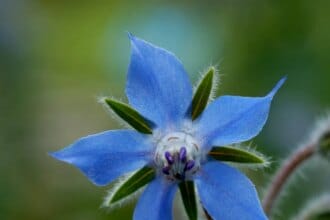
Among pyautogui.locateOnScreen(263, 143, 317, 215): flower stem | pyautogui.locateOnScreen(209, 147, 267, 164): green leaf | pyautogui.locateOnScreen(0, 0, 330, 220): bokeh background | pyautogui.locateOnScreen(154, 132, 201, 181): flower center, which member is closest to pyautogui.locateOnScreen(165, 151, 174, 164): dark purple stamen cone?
pyautogui.locateOnScreen(154, 132, 201, 181): flower center

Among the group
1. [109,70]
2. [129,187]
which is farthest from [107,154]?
[109,70]

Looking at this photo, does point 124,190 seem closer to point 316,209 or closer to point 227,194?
point 227,194

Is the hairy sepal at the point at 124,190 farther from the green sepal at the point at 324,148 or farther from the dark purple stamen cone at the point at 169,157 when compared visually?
the green sepal at the point at 324,148

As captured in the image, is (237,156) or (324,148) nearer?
(237,156)

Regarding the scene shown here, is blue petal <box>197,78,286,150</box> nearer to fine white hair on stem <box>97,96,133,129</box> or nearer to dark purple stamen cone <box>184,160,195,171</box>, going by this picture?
dark purple stamen cone <box>184,160,195,171</box>

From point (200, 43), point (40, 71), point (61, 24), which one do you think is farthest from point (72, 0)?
point (200, 43)

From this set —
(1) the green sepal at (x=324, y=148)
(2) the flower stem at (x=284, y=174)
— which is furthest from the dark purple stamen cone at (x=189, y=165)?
(1) the green sepal at (x=324, y=148)
